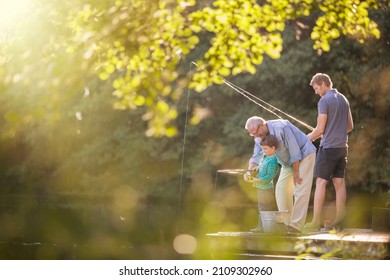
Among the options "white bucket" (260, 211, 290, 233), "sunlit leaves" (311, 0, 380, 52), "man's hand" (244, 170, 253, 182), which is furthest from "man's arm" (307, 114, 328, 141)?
"sunlit leaves" (311, 0, 380, 52)

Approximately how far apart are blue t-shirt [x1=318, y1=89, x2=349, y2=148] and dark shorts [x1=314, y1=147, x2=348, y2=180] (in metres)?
0.07

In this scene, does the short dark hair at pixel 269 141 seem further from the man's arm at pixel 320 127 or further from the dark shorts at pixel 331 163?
the dark shorts at pixel 331 163

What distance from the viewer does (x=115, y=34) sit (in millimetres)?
6195

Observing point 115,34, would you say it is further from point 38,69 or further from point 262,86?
point 262,86

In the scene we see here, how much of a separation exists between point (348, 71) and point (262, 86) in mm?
2588

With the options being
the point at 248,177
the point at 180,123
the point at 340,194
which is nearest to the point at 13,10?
the point at 248,177

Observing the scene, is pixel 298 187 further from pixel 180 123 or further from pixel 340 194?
pixel 180 123

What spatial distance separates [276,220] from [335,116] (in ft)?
4.14

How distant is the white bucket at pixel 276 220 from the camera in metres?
10.5

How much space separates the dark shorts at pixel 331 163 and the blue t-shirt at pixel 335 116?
71 millimetres

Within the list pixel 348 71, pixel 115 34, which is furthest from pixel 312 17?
pixel 115 34

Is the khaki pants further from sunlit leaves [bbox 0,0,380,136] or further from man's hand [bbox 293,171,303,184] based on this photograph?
sunlit leaves [bbox 0,0,380,136]

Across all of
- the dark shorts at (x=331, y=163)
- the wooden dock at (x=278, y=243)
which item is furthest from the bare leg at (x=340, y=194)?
the wooden dock at (x=278, y=243)
